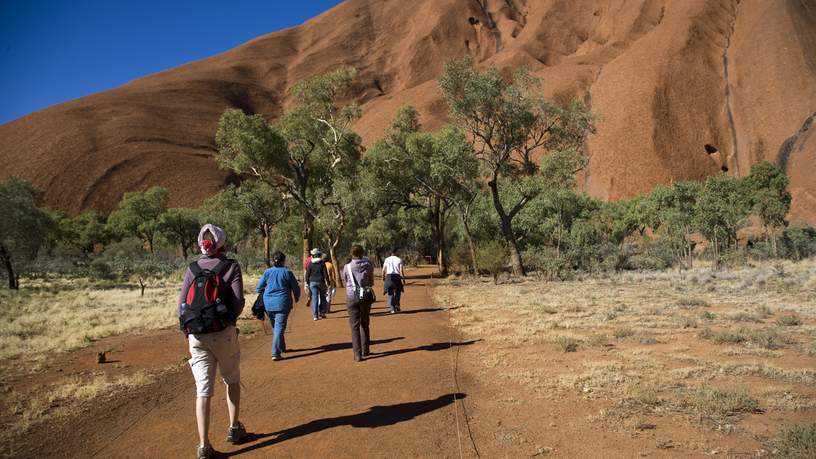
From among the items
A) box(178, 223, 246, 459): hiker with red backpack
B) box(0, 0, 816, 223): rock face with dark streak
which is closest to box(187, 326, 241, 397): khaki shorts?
box(178, 223, 246, 459): hiker with red backpack

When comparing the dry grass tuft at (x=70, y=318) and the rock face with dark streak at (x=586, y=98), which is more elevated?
the rock face with dark streak at (x=586, y=98)

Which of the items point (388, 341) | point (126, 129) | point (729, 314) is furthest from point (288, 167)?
point (126, 129)

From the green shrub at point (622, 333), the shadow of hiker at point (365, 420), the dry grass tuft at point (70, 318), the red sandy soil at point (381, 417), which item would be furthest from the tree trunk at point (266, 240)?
the shadow of hiker at point (365, 420)

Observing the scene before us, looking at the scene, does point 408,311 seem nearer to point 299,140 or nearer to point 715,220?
point 299,140

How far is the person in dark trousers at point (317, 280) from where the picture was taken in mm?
11602

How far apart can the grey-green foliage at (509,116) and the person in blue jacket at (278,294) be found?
15.7 m

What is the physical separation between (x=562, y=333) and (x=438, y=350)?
2661 mm

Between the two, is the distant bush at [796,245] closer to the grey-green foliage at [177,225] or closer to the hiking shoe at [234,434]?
the hiking shoe at [234,434]

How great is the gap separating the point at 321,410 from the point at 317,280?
6.62 meters

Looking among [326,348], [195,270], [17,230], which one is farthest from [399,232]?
[195,270]

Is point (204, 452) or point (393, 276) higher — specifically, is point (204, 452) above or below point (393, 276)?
below

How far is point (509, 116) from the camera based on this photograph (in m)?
21.8

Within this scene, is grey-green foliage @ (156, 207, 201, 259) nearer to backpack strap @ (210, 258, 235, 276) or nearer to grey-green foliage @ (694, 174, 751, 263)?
grey-green foliage @ (694, 174, 751, 263)

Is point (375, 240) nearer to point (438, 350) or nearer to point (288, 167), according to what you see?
point (288, 167)
